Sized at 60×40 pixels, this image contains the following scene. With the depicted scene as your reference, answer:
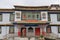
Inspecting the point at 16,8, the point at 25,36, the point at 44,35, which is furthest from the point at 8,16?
the point at 44,35

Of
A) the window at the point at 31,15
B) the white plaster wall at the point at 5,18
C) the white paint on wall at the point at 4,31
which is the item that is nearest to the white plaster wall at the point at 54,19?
the window at the point at 31,15

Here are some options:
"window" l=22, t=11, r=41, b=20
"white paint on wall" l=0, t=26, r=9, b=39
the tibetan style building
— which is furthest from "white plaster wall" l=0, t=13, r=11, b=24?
"window" l=22, t=11, r=41, b=20

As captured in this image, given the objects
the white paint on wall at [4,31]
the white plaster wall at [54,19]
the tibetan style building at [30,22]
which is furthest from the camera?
the white plaster wall at [54,19]

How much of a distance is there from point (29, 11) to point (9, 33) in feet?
19.8

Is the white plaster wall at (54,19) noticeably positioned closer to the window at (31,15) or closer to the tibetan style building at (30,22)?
the tibetan style building at (30,22)

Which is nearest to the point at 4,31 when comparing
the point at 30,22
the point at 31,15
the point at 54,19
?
the point at 30,22

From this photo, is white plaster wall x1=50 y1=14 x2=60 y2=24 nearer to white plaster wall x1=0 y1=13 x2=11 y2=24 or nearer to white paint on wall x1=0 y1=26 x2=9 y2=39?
white plaster wall x1=0 y1=13 x2=11 y2=24

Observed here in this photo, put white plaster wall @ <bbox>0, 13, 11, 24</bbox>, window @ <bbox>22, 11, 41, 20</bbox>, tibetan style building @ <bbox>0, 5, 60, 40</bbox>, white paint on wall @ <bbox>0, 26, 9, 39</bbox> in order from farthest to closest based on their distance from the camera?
1. white plaster wall @ <bbox>0, 13, 11, 24</bbox>
2. white paint on wall @ <bbox>0, 26, 9, 39</bbox>
3. window @ <bbox>22, 11, 41, 20</bbox>
4. tibetan style building @ <bbox>0, 5, 60, 40</bbox>

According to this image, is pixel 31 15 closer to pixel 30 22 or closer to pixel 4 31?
pixel 30 22

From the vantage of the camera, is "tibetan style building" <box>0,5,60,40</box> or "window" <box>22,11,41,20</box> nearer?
"tibetan style building" <box>0,5,60,40</box>

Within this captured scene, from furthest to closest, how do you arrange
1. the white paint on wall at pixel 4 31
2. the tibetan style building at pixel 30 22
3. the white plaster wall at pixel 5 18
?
the white plaster wall at pixel 5 18 → the white paint on wall at pixel 4 31 → the tibetan style building at pixel 30 22

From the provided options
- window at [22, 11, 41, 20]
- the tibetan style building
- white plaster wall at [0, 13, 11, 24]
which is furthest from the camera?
white plaster wall at [0, 13, 11, 24]

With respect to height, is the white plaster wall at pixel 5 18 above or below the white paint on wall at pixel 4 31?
above

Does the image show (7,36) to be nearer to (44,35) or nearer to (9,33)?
(9,33)
